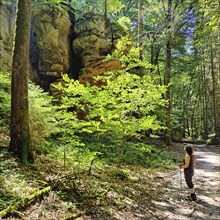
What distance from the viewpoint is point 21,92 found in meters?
7.34

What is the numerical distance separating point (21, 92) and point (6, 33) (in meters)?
9.41

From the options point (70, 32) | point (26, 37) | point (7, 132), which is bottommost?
point (7, 132)

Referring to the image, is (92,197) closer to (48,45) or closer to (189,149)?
(189,149)

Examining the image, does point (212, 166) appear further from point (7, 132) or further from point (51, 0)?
point (51, 0)

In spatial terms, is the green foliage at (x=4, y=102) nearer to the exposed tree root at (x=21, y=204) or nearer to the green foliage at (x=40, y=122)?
the green foliage at (x=40, y=122)

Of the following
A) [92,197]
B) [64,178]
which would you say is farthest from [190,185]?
[64,178]

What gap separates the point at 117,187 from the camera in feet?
25.8

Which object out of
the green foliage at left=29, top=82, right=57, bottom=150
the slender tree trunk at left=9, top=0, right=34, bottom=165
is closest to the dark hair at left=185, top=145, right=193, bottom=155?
the green foliage at left=29, top=82, right=57, bottom=150

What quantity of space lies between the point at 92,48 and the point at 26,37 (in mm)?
10562

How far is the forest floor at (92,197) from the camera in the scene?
17.7 ft

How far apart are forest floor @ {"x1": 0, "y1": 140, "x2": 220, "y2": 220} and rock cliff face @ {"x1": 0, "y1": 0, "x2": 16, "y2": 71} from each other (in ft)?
27.2

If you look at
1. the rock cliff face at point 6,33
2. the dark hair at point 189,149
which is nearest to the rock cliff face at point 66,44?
the rock cliff face at point 6,33

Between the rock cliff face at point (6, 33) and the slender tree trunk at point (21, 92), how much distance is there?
7.26 metres

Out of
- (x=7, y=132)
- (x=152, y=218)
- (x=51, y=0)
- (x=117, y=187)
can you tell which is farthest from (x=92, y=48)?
(x=152, y=218)
